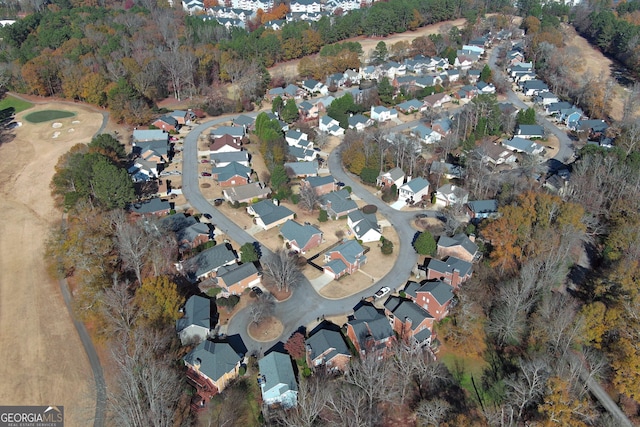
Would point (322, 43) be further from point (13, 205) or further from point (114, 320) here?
point (114, 320)

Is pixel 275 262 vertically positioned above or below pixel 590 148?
below

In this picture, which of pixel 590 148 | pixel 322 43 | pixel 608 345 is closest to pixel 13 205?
pixel 608 345

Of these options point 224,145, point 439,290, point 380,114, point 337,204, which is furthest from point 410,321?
point 380,114

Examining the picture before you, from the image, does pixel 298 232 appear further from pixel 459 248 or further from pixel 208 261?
pixel 459 248

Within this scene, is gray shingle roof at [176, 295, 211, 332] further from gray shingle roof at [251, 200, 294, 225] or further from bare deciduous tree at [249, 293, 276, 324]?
gray shingle roof at [251, 200, 294, 225]

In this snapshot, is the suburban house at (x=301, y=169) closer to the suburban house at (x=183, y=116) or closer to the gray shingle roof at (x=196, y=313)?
the gray shingle roof at (x=196, y=313)

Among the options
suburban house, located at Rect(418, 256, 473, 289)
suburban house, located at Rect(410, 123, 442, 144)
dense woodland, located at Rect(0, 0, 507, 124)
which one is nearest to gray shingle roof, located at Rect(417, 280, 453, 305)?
suburban house, located at Rect(418, 256, 473, 289)
